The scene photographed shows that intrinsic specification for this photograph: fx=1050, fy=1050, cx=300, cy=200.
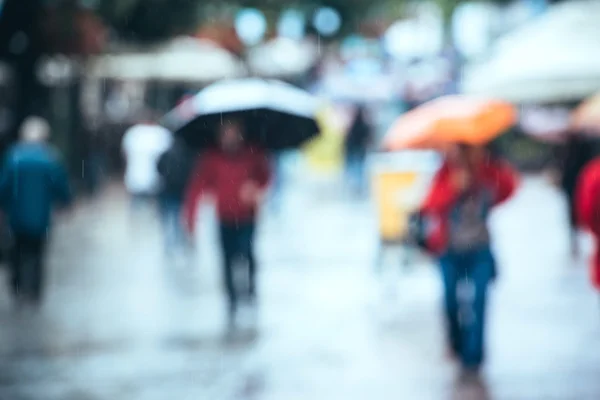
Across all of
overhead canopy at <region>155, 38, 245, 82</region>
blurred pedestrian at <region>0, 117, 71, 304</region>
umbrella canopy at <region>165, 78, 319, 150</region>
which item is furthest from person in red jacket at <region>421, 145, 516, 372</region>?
overhead canopy at <region>155, 38, 245, 82</region>

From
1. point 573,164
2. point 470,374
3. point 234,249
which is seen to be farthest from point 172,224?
point 470,374

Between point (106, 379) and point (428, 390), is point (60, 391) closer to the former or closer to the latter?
point (106, 379)

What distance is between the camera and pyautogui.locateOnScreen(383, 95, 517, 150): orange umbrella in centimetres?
727

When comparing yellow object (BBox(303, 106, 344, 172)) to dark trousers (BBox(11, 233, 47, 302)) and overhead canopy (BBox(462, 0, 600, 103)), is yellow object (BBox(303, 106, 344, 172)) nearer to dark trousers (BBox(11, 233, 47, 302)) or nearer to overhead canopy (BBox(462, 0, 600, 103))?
dark trousers (BBox(11, 233, 47, 302))

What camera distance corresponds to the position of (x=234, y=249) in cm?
912

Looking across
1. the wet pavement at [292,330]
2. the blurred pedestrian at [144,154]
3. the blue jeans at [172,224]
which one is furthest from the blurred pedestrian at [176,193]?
the blurred pedestrian at [144,154]

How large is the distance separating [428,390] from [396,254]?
5227mm

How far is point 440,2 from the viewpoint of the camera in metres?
26.5

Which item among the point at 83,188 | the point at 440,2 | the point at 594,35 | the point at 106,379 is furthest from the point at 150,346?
the point at 440,2

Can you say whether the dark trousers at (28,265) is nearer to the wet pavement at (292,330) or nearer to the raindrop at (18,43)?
Result: the wet pavement at (292,330)

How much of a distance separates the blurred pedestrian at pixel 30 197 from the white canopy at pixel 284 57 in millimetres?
23637

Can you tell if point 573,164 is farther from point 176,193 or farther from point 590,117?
point 590,117

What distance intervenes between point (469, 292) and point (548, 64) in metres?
2.12

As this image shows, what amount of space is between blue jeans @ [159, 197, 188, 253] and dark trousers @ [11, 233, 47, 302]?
3267 mm
